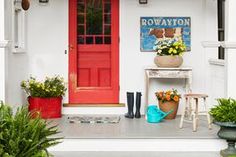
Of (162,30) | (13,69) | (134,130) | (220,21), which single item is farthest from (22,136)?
(220,21)

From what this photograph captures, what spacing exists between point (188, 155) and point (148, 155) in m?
0.50

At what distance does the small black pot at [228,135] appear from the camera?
18.0ft

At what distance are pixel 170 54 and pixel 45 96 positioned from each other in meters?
2.10

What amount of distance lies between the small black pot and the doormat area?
72.6 inches

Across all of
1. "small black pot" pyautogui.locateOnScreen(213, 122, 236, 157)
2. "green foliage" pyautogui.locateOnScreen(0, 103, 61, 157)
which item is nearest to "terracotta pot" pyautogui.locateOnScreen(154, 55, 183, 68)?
"small black pot" pyautogui.locateOnScreen(213, 122, 236, 157)

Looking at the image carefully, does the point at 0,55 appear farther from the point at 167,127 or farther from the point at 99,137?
the point at 167,127

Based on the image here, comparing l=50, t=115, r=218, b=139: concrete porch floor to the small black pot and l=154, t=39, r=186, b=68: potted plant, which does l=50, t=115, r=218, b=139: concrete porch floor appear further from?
l=154, t=39, r=186, b=68: potted plant

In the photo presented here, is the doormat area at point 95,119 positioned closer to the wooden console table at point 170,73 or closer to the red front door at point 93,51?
the red front door at point 93,51

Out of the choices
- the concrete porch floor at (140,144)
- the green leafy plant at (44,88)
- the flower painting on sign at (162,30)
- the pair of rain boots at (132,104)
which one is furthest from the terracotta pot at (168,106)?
the green leafy plant at (44,88)

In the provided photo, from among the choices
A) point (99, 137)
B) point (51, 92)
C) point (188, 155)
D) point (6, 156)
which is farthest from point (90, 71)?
point (6, 156)

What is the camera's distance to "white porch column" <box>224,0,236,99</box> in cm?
602

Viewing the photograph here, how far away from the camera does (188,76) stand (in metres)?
7.17

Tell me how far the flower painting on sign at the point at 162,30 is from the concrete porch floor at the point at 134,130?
1437 mm

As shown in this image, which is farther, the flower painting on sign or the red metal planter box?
the flower painting on sign
